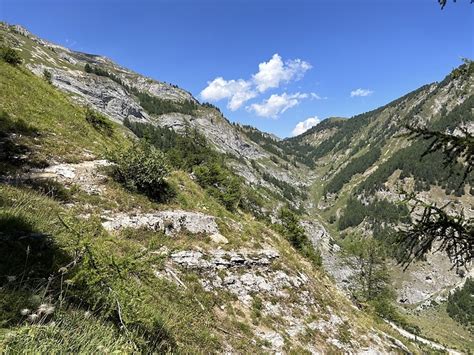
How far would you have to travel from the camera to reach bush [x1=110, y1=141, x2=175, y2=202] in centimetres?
1696

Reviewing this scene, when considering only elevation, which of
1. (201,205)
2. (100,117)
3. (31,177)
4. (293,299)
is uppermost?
(100,117)

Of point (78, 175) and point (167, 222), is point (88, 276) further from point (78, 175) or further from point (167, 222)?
point (78, 175)

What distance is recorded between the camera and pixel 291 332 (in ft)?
48.1

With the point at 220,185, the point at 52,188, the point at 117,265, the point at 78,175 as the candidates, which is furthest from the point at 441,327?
the point at 117,265

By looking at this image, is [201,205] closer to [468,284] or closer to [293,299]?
[293,299]

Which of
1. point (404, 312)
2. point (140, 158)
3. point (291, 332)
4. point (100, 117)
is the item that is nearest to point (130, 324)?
point (291, 332)

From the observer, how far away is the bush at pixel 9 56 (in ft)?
76.7

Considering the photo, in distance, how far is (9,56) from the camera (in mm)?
23609

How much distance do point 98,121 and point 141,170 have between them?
1001cm

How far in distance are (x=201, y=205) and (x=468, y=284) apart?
18917cm

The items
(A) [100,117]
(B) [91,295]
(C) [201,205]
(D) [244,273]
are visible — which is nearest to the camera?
(B) [91,295]

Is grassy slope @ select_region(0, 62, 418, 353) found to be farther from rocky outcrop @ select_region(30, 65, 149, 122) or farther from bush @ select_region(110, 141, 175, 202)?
rocky outcrop @ select_region(30, 65, 149, 122)

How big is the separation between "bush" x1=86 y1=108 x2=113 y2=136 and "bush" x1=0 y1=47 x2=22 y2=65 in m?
6.56

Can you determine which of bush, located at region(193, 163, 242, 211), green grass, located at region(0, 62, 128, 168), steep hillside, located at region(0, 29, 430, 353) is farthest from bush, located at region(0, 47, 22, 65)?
bush, located at region(193, 163, 242, 211)
